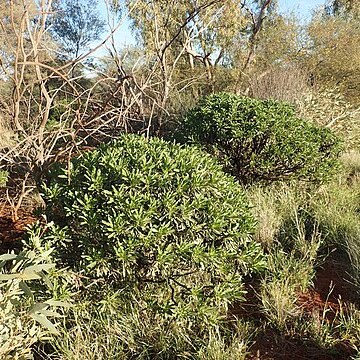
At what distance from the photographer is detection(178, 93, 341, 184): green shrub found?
179 inches

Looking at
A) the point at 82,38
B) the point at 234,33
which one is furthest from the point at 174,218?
the point at 82,38

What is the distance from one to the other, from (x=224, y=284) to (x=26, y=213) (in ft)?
9.78

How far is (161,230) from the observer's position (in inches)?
95.7

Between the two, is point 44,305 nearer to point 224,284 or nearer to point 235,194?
point 224,284

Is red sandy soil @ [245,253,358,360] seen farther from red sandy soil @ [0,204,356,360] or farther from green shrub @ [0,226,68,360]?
green shrub @ [0,226,68,360]

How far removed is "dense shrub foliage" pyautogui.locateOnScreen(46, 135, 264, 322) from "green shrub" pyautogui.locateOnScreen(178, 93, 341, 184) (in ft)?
6.18

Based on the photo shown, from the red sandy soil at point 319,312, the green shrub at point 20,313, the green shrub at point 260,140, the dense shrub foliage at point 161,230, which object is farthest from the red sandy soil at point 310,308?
the green shrub at point 260,140

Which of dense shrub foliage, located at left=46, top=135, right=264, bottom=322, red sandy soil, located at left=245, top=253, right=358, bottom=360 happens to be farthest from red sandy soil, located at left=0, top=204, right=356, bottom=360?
dense shrub foliage, located at left=46, top=135, right=264, bottom=322

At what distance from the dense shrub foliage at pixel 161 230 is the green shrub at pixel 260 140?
74.2 inches

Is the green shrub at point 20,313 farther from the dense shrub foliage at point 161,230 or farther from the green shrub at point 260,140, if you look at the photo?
the green shrub at point 260,140

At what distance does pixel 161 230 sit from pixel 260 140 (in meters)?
2.50

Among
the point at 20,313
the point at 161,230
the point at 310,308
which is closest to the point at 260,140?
the point at 310,308

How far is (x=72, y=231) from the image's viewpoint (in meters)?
2.67

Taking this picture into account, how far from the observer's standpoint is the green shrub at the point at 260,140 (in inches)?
179
